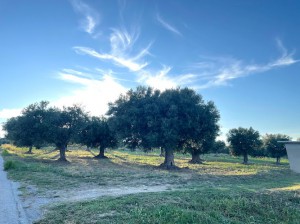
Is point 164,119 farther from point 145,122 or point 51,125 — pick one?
point 51,125

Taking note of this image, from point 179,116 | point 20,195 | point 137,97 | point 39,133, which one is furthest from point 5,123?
point 20,195

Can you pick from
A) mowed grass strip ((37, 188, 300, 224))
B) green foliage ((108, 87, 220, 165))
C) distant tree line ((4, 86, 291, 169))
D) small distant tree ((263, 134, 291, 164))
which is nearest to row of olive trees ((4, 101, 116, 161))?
distant tree line ((4, 86, 291, 169))

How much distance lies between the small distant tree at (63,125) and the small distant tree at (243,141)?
111 feet

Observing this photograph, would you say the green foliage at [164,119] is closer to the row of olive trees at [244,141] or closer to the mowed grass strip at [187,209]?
the mowed grass strip at [187,209]

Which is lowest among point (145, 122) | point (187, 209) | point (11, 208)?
point (11, 208)

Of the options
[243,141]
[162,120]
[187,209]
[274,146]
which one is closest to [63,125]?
[162,120]

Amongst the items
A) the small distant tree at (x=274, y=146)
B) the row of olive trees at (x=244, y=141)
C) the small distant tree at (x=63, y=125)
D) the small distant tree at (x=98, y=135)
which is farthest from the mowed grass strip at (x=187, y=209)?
the small distant tree at (x=274, y=146)

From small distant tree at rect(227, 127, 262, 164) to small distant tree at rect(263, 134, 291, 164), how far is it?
9074 millimetres

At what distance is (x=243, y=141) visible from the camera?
59.5m

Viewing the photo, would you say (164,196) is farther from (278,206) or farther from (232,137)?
(232,137)

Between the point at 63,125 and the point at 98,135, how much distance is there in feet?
44.7

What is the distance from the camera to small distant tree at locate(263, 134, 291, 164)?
66562 mm

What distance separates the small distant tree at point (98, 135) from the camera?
55.3m

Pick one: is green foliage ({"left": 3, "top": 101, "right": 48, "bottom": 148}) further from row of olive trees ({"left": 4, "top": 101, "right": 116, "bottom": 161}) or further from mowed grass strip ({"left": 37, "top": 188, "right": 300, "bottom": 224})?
mowed grass strip ({"left": 37, "top": 188, "right": 300, "bottom": 224})
